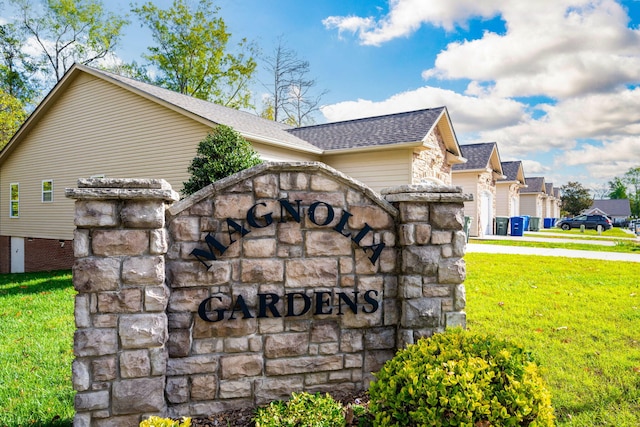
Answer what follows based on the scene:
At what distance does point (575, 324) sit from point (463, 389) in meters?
4.27

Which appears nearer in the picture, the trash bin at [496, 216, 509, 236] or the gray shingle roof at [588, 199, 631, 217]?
the trash bin at [496, 216, 509, 236]

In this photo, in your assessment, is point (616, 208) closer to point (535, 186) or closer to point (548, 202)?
point (548, 202)

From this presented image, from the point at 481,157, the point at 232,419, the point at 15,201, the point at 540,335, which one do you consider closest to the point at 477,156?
the point at 481,157

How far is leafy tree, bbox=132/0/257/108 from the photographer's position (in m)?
26.2

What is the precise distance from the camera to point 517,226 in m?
22.5

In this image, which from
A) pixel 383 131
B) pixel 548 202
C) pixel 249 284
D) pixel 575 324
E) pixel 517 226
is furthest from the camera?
pixel 548 202

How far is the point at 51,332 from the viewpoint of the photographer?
5727 mm

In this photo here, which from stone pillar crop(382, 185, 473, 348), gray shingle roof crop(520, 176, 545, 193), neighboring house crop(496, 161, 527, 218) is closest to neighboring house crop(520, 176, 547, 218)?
gray shingle roof crop(520, 176, 545, 193)

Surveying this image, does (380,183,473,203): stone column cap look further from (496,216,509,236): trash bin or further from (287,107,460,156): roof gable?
(496,216,509,236): trash bin

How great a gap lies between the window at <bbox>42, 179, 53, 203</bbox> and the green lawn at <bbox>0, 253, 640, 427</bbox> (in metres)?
7.24

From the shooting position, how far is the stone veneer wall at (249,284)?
9.77 ft

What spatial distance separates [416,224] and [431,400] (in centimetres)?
167

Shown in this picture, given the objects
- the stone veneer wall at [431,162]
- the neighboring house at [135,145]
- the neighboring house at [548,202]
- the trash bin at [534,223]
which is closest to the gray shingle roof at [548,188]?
the neighboring house at [548,202]

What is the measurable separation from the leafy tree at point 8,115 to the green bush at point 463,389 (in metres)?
26.4
